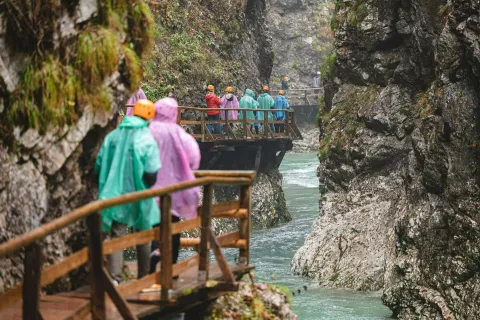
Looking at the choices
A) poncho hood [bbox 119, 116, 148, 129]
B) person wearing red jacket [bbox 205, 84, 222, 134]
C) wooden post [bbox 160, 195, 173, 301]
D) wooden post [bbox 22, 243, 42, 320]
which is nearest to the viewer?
wooden post [bbox 22, 243, 42, 320]

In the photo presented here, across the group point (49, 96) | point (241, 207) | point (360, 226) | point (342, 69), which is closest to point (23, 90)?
point (49, 96)

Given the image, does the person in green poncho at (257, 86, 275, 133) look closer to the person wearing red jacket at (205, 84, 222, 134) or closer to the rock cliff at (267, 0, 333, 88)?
the person wearing red jacket at (205, 84, 222, 134)

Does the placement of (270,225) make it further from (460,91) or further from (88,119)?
(88,119)

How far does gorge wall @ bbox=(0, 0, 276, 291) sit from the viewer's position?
7934 mm

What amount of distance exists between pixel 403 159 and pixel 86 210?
1642 centimetres

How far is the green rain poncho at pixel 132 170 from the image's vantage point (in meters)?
7.91

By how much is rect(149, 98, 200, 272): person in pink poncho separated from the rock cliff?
66.1m

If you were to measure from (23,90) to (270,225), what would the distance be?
2662 centimetres

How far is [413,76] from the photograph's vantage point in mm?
22047

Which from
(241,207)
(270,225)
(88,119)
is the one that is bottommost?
(270,225)

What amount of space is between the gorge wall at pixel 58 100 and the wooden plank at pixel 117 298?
143cm

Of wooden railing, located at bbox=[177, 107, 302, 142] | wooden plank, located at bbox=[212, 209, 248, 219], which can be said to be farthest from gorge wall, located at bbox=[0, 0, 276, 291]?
wooden railing, located at bbox=[177, 107, 302, 142]

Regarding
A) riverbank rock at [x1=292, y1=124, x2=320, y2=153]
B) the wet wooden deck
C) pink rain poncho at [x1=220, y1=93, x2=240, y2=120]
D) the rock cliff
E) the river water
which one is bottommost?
the river water

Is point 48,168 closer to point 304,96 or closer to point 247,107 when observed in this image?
point 247,107
